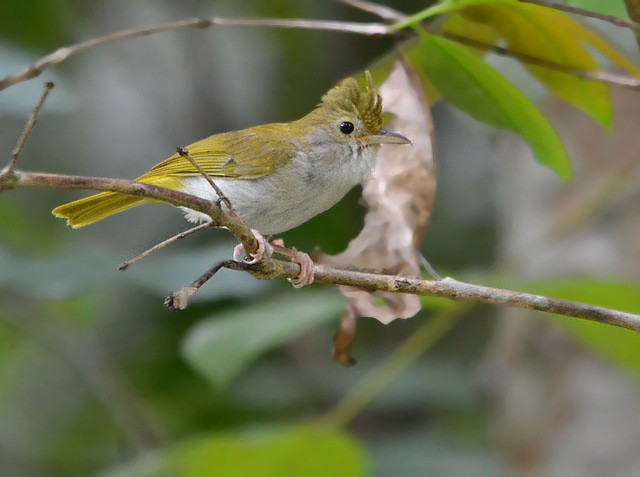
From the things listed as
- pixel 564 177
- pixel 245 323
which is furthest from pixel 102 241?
pixel 564 177

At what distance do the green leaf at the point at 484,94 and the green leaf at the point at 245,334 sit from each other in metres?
0.93

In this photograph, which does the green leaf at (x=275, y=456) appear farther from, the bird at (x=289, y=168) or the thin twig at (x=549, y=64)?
the thin twig at (x=549, y=64)

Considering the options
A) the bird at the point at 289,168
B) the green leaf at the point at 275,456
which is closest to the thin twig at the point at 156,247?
the bird at the point at 289,168

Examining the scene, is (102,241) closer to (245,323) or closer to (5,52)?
(5,52)

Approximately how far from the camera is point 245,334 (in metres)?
2.77

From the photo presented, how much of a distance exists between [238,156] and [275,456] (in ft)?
3.28

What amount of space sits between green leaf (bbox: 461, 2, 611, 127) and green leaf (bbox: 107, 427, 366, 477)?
3.95 feet

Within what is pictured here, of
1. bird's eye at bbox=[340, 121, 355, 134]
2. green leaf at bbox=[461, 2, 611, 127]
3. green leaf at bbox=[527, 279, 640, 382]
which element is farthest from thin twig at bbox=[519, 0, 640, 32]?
green leaf at bbox=[527, 279, 640, 382]

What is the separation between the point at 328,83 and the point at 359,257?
11.2ft

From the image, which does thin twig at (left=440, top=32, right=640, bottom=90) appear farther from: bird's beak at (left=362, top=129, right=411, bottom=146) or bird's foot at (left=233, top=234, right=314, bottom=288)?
bird's foot at (left=233, top=234, right=314, bottom=288)

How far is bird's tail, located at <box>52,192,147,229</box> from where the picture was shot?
1.96 metres

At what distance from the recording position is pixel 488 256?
541 cm

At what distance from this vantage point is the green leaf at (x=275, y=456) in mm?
2660

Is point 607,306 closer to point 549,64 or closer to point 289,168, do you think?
point 549,64
